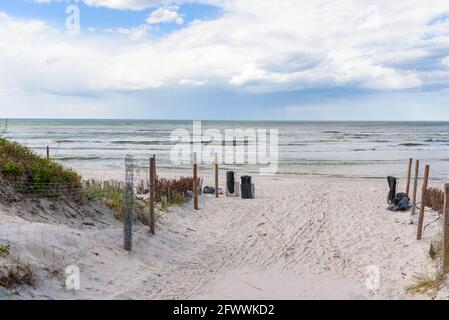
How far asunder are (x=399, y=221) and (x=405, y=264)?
11.8 ft

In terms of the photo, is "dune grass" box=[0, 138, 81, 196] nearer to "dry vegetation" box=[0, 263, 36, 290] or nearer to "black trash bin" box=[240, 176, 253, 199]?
"dry vegetation" box=[0, 263, 36, 290]

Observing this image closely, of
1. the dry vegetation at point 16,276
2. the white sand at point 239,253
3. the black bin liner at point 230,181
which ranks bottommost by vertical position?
the white sand at point 239,253

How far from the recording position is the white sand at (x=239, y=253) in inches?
265

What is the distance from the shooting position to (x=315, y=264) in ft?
27.9

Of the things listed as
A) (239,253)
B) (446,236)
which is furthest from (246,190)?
(446,236)

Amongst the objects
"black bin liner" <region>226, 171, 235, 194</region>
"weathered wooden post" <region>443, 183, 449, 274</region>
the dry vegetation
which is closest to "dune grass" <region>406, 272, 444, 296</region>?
"weathered wooden post" <region>443, 183, 449, 274</region>

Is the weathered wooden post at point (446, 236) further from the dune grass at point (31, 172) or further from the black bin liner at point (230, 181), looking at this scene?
the black bin liner at point (230, 181)

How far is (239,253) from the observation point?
9070 mm

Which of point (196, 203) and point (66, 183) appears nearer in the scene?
point (66, 183)

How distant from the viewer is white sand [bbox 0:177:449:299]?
6734 mm

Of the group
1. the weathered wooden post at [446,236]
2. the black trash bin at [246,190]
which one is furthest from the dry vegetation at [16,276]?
the black trash bin at [246,190]

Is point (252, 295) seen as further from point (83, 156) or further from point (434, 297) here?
point (83, 156)

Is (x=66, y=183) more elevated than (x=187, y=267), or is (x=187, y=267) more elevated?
(x=66, y=183)
